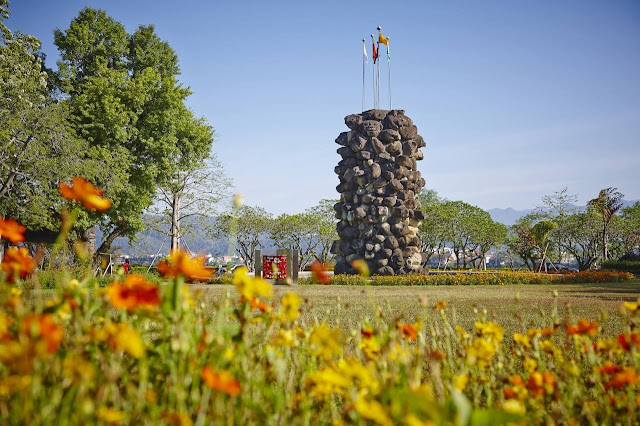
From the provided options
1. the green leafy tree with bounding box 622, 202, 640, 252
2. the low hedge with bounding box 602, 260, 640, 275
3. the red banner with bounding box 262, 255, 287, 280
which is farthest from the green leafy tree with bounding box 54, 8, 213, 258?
the green leafy tree with bounding box 622, 202, 640, 252

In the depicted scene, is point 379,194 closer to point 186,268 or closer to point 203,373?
point 186,268

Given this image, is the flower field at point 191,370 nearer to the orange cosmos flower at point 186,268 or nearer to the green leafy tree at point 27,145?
the orange cosmos flower at point 186,268

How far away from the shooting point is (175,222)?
23.4 metres

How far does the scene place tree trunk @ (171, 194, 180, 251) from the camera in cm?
2327

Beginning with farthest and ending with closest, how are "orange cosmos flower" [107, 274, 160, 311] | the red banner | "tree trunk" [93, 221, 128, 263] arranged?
"tree trunk" [93, 221, 128, 263] → the red banner → "orange cosmos flower" [107, 274, 160, 311]

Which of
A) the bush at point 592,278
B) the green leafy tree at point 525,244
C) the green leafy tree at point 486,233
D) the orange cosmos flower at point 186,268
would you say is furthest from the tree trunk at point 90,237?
the green leafy tree at point 486,233

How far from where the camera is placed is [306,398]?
1738 mm

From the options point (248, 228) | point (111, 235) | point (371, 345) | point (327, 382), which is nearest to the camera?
point (327, 382)

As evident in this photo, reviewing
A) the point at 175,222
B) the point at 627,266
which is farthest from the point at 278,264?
the point at 627,266

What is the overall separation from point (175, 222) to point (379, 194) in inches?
458

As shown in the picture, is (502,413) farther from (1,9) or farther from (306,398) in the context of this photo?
(1,9)

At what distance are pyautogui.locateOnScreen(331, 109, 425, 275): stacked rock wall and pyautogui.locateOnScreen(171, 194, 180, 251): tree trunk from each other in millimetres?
9936

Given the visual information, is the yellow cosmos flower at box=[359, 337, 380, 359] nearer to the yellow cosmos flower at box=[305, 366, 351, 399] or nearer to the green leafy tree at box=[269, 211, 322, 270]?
the yellow cosmos flower at box=[305, 366, 351, 399]

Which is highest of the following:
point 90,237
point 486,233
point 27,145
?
point 27,145
